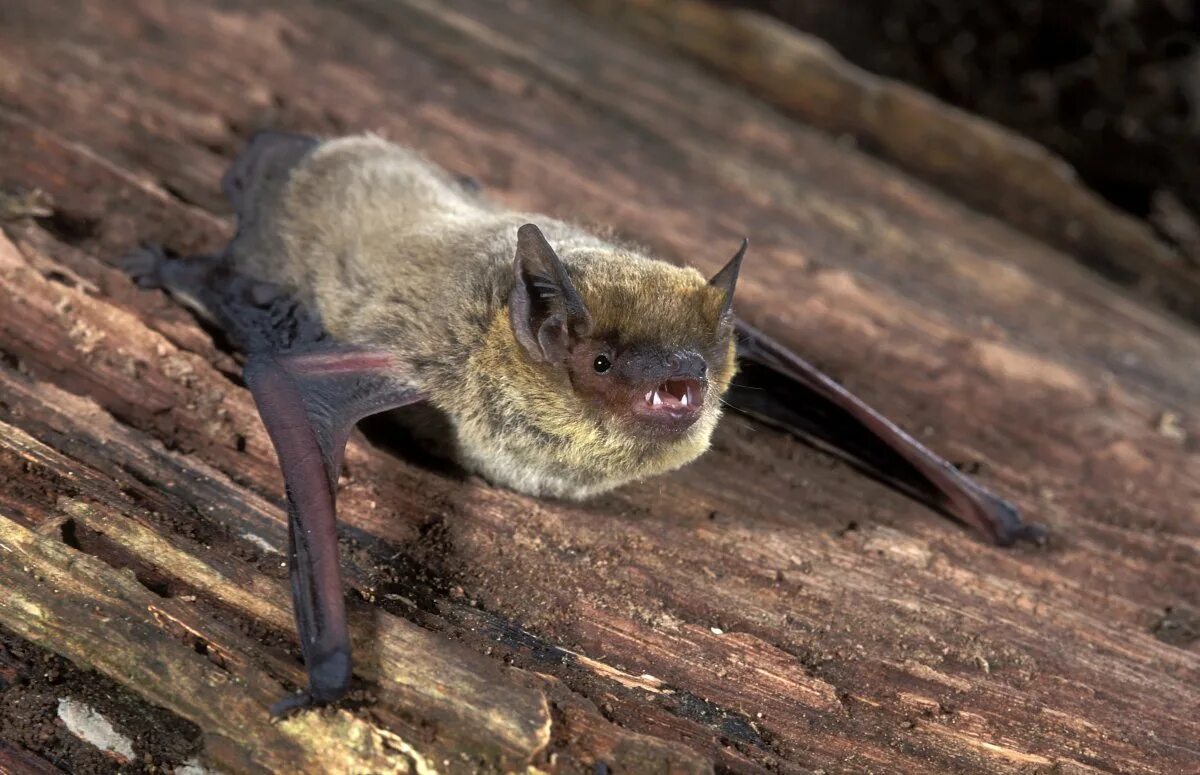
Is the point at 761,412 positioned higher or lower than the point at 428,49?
lower

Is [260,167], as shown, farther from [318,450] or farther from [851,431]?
[851,431]

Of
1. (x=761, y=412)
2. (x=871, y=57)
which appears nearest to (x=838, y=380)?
(x=761, y=412)

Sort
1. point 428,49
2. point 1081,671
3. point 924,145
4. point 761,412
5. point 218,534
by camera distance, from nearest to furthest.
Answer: point 218,534 < point 1081,671 < point 761,412 < point 428,49 < point 924,145

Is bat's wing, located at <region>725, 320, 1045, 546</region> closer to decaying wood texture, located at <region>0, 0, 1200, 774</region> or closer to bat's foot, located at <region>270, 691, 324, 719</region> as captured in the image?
decaying wood texture, located at <region>0, 0, 1200, 774</region>

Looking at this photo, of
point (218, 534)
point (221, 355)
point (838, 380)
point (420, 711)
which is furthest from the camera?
point (838, 380)

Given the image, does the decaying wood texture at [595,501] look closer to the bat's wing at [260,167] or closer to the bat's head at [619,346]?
the bat's wing at [260,167]

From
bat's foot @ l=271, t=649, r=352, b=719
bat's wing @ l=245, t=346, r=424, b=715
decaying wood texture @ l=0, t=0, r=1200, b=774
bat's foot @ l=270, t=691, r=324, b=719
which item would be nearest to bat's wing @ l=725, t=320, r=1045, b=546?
decaying wood texture @ l=0, t=0, r=1200, b=774

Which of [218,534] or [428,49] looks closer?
[218,534]

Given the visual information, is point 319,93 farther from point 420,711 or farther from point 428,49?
point 420,711
